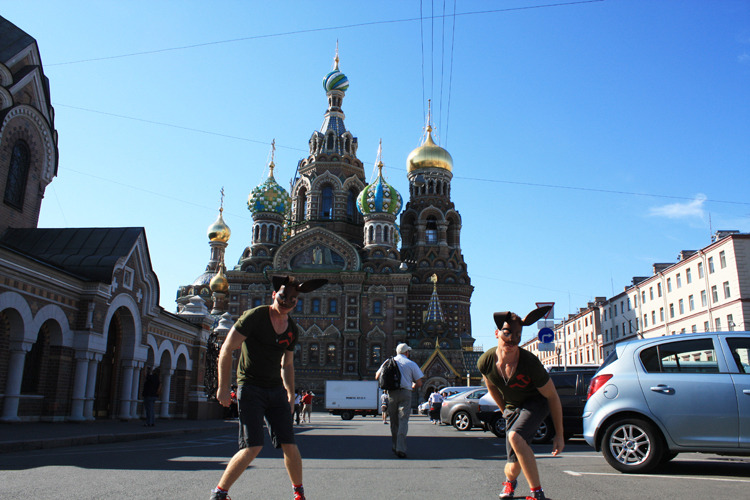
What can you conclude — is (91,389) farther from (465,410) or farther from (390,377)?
(390,377)

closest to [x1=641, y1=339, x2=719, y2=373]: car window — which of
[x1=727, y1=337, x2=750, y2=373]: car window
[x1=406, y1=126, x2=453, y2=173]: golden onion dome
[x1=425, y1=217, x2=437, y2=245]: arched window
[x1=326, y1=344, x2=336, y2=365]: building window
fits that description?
[x1=727, y1=337, x2=750, y2=373]: car window

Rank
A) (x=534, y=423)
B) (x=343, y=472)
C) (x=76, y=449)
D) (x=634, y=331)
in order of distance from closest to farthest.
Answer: (x=534, y=423) < (x=343, y=472) < (x=76, y=449) < (x=634, y=331)

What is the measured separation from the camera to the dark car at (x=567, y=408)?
12.8 metres

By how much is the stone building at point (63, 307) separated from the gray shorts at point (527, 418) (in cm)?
1208

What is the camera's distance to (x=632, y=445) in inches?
303

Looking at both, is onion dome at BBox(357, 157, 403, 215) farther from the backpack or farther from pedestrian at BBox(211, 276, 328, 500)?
pedestrian at BBox(211, 276, 328, 500)

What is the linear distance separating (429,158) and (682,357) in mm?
52261

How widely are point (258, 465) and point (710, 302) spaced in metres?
39.0

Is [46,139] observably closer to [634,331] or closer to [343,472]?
[343,472]

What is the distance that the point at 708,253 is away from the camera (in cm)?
4091

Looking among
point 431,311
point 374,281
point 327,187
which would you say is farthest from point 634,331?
point 327,187

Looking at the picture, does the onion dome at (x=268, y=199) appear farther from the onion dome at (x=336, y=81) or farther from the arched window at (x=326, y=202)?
the onion dome at (x=336, y=81)

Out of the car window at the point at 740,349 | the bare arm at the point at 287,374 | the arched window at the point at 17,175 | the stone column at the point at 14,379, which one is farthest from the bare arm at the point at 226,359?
the arched window at the point at 17,175

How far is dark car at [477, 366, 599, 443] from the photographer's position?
41.8ft
